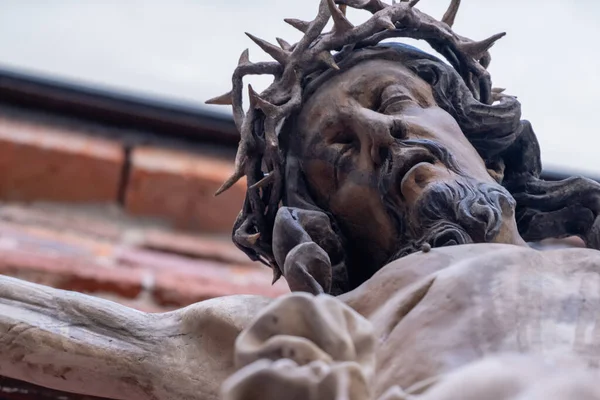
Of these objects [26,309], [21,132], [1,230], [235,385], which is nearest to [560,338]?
[235,385]

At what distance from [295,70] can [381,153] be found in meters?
0.17

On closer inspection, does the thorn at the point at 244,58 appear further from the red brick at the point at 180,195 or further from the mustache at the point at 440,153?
the red brick at the point at 180,195

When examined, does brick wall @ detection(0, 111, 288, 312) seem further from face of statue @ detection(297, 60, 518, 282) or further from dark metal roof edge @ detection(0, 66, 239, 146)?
face of statue @ detection(297, 60, 518, 282)

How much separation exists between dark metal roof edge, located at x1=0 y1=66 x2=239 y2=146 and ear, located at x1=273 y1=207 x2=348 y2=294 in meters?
1.79

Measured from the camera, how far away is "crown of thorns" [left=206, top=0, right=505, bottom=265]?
1.29m

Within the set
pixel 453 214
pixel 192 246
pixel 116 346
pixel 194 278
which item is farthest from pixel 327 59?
pixel 192 246

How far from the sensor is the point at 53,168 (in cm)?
281

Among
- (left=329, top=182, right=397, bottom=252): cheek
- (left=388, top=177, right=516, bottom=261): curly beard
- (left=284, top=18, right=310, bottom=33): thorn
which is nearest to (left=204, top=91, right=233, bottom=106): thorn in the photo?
(left=284, top=18, right=310, bottom=33): thorn

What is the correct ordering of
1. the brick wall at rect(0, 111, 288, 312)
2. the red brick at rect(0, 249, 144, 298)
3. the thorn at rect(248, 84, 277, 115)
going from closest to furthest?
the thorn at rect(248, 84, 277, 115) → the red brick at rect(0, 249, 144, 298) → the brick wall at rect(0, 111, 288, 312)

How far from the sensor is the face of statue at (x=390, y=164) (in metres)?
1.13

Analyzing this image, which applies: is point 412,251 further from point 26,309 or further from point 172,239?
point 172,239

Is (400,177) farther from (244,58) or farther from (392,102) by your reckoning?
(244,58)

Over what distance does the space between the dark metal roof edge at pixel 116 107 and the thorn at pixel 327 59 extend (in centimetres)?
166

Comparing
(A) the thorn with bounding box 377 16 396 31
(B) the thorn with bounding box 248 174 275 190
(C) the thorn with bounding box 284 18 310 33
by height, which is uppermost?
(A) the thorn with bounding box 377 16 396 31
